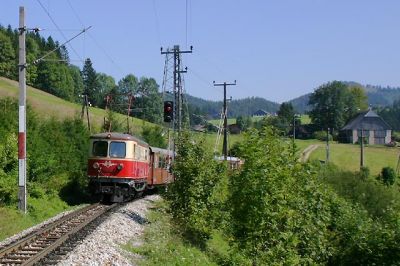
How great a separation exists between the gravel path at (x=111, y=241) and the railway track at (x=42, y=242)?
0.59 meters

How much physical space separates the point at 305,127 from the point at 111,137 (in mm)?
109468

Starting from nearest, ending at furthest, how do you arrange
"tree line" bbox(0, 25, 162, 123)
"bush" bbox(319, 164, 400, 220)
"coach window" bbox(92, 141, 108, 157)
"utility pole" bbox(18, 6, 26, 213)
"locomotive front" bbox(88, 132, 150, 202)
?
"utility pole" bbox(18, 6, 26, 213)
"locomotive front" bbox(88, 132, 150, 202)
"coach window" bbox(92, 141, 108, 157)
"bush" bbox(319, 164, 400, 220)
"tree line" bbox(0, 25, 162, 123)

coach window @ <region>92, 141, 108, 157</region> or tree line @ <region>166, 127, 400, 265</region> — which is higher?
coach window @ <region>92, 141, 108, 157</region>

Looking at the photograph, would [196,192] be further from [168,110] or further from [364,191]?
[364,191]

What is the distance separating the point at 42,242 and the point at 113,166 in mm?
10705

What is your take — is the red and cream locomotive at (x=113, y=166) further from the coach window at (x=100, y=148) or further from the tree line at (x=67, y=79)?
the tree line at (x=67, y=79)

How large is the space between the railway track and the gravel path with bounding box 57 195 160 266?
1.95 ft

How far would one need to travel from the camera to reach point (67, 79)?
117688mm

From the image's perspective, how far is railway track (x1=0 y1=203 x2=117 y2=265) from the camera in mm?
12148

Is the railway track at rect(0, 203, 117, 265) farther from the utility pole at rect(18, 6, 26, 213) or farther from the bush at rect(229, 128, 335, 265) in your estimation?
the bush at rect(229, 128, 335, 265)

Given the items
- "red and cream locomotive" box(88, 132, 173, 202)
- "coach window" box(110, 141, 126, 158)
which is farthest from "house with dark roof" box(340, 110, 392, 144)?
"coach window" box(110, 141, 126, 158)

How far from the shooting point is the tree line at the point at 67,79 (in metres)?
101

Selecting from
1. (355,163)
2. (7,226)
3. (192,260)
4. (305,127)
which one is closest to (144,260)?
(192,260)

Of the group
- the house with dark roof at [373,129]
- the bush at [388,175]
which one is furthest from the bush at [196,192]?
the house with dark roof at [373,129]
